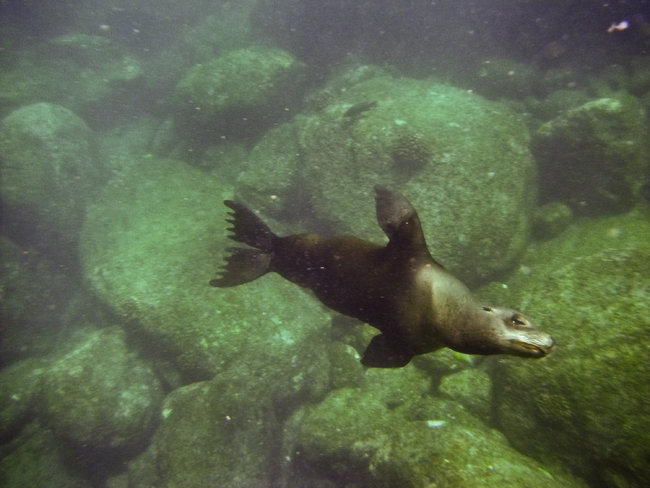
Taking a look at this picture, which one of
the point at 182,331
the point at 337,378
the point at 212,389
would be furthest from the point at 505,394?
the point at 182,331

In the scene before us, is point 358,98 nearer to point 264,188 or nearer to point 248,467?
point 264,188

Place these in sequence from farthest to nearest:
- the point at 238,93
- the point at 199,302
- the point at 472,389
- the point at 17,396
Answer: the point at 238,93, the point at 17,396, the point at 199,302, the point at 472,389

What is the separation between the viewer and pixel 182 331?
6.38m

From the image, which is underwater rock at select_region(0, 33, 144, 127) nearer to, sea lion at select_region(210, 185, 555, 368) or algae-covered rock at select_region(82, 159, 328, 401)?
algae-covered rock at select_region(82, 159, 328, 401)

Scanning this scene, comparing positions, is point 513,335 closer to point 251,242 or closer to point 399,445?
point 251,242

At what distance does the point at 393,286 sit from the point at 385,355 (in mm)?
570

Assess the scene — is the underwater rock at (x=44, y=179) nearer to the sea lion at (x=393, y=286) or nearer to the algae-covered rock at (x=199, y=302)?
the algae-covered rock at (x=199, y=302)

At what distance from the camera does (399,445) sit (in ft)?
13.6

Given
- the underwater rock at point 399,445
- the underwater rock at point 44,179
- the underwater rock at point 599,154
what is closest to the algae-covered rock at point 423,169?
the underwater rock at point 599,154

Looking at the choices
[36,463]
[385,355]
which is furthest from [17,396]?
[385,355]

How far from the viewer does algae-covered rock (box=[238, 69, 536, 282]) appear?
6.04 m

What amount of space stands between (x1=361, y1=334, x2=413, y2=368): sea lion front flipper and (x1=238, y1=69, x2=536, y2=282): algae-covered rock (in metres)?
3.54

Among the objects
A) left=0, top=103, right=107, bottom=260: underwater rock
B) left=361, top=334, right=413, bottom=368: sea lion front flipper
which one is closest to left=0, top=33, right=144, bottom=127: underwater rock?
left=0, top=103, right=107, bottom=260: underwater rock

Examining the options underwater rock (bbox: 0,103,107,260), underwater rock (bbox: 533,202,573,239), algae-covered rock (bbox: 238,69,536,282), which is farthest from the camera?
underwater rock (bbox: 0,103,107,260)
